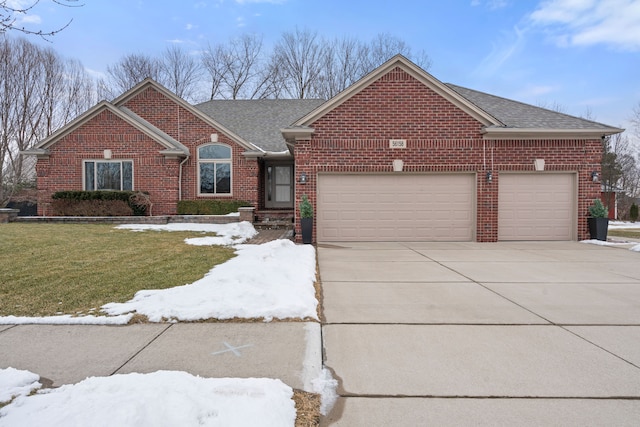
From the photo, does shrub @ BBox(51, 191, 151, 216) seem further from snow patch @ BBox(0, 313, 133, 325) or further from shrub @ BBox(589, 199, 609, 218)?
shrub @ BBox(589, 199, 609, 218)

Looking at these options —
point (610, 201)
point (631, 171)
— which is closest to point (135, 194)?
point (610, 201)

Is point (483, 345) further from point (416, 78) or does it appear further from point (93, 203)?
point (93, 203)

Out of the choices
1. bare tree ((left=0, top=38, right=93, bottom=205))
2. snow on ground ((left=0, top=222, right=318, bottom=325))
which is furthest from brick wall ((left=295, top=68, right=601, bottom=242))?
bare tree ((left=0, top=38, right=93, bottom=205))

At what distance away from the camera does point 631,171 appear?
117 feet

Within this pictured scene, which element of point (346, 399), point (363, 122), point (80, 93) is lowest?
point (346, 399)

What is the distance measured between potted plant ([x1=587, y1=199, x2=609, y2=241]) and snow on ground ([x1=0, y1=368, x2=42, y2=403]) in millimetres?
13388

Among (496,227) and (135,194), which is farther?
(135,194)

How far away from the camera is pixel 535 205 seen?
38.2 feet

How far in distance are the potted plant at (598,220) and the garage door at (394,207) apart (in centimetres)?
357

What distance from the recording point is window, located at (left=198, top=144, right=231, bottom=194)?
53.7 ft

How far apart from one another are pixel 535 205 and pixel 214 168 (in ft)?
40.5

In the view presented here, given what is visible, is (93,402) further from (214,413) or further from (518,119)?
(518,119)

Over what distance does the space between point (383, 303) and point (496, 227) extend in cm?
803

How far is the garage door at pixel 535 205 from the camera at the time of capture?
454 inches
